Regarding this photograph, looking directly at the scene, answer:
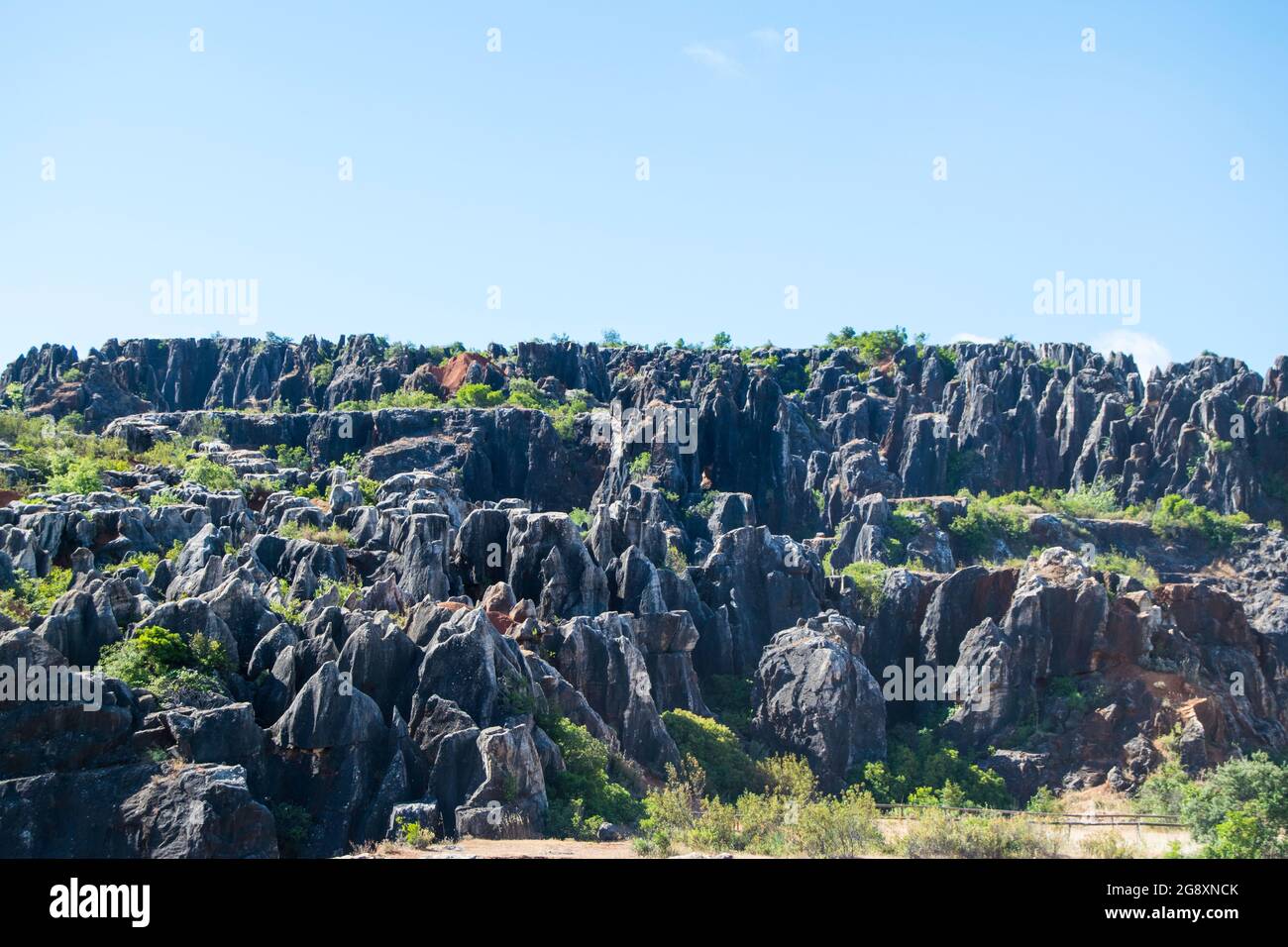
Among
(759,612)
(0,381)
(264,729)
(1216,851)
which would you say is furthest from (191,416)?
(1216,851)

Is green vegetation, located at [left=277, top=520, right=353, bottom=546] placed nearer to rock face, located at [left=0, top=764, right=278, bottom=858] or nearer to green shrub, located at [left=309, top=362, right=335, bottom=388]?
rock face, located at [left=0, top=764, right=278, bottom=858]

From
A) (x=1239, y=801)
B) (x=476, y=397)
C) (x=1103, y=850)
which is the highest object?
(x=476, y=397)

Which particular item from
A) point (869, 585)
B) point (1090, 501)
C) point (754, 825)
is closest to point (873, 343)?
point (1090, 501)

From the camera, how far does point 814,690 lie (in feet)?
129

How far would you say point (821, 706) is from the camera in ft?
127

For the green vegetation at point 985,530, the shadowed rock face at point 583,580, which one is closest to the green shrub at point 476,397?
the shadowed rock face at point 583,580

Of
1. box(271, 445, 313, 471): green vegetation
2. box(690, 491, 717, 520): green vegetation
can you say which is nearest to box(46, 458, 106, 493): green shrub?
box(271, 445, 313, 471): green vegetation

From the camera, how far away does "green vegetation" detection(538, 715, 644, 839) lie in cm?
2523

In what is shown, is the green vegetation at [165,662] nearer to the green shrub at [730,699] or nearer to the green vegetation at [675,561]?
the green shrub at [730,699]

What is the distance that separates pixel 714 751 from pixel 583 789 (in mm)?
8401

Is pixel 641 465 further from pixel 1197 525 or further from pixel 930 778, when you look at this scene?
pixel 930 778

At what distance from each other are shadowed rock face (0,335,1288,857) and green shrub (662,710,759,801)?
1.41 metres

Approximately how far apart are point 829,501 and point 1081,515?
13930 millimetres

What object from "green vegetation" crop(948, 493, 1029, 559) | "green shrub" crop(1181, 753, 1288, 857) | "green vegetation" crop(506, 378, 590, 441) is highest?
"green vegetation" crop(506, 378, 590, 441)
